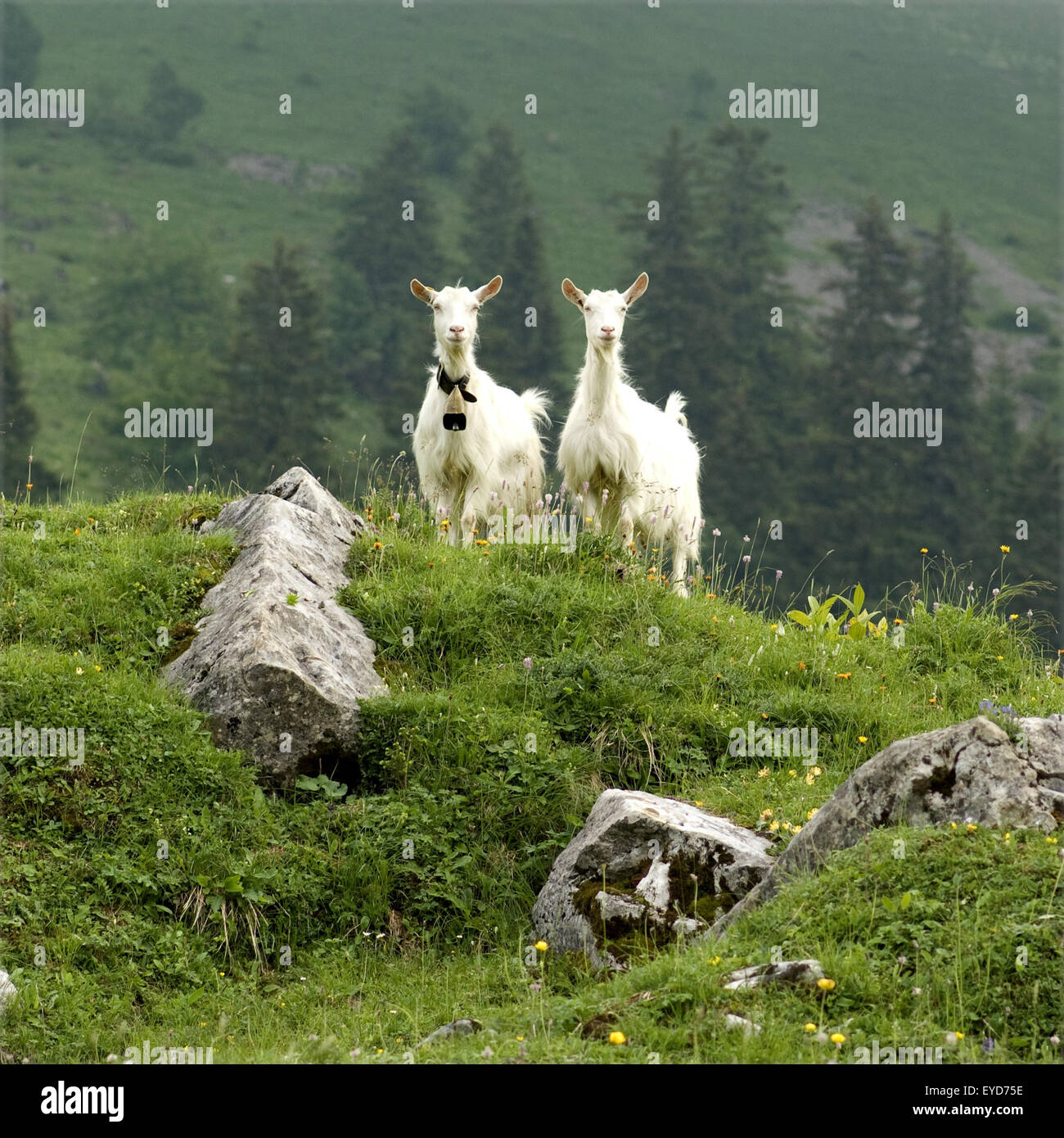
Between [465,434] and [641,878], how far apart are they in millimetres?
6797

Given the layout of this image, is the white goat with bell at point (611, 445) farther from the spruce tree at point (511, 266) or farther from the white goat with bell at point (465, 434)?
the spruce tree at point (511, 266)

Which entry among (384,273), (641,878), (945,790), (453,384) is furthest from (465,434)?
(384,273)

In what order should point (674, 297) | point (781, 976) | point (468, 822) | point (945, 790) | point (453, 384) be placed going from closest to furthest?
point (781, 976)
point (945, 790)
point (468, 822)
point (453, 384)
point (674, 297)

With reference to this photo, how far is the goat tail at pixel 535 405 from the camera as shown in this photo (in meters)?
15.0

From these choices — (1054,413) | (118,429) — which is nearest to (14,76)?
(118,429)

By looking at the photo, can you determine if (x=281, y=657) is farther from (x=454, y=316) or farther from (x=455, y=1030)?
(x=454, y=316)

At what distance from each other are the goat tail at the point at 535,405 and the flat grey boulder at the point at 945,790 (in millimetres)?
8500

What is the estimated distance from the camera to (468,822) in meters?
8.79

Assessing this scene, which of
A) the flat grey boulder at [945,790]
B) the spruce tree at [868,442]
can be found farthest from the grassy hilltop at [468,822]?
the spruce tree at [868,442]

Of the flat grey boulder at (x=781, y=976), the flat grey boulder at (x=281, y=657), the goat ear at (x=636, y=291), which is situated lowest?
the flat grey boulder at (x=781, y=976)

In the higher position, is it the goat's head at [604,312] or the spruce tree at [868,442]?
the spruce tree at [868,442]

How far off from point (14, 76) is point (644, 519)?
110 m

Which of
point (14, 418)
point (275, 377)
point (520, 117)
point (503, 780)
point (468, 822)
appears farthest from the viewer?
point (520, 117)

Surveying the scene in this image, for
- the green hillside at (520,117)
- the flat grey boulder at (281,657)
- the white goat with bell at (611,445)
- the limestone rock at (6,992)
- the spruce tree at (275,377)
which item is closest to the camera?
the limestone rock at (6,992)
